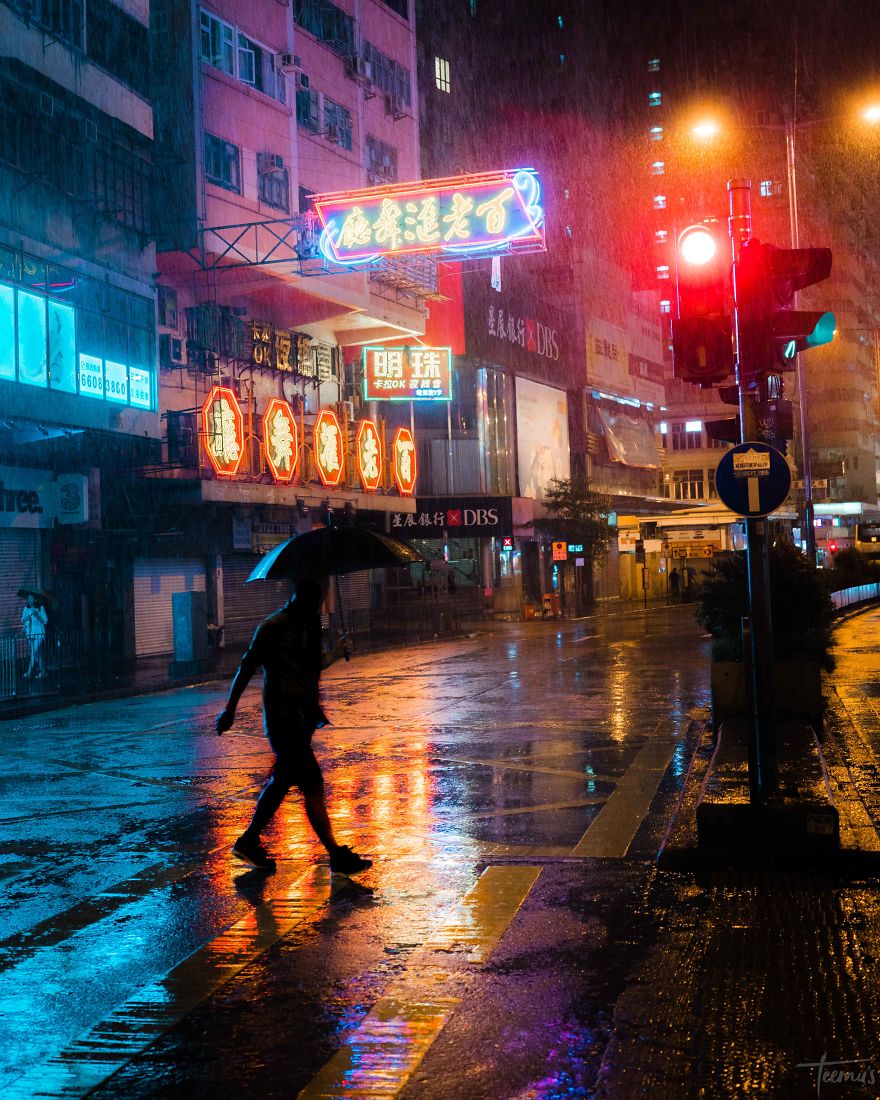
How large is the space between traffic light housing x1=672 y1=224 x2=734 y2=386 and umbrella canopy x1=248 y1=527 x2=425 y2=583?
254 centimetres

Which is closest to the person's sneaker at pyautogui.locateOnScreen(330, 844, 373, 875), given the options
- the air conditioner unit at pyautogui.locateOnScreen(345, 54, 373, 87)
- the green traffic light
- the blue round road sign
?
the blue round road sign

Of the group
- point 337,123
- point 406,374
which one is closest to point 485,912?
point 337,123

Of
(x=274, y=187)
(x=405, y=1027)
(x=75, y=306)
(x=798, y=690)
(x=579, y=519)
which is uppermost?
(x=274, y=187)

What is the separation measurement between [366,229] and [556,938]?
77.2 feet

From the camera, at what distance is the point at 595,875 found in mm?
7262

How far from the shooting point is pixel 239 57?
32094mm

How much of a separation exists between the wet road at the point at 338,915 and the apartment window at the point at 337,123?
26.4 metres

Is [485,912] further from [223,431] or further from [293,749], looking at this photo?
[223,431]

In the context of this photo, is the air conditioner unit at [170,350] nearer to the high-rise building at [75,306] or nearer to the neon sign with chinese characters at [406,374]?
the high-rise building at [75,306]

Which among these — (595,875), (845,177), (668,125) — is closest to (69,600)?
(595,875)

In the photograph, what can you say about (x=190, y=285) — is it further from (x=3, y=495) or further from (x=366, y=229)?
(x=3, y=495)

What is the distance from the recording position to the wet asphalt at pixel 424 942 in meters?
4.41

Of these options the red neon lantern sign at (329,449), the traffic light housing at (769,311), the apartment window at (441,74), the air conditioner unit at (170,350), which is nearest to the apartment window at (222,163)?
the air conditioner unit at (170,350)

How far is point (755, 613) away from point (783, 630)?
5925 millimetres
